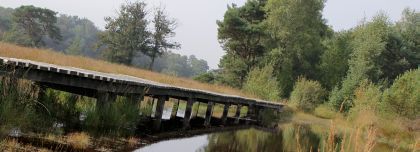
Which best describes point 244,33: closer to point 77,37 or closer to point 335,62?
point 335,62

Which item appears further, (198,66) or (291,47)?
(198,66)

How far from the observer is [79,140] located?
879 centimetres

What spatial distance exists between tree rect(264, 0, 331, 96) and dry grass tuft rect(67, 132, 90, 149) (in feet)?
124

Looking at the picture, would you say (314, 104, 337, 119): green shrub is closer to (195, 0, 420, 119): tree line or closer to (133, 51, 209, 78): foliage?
(195, 0, 420, 119): tree line

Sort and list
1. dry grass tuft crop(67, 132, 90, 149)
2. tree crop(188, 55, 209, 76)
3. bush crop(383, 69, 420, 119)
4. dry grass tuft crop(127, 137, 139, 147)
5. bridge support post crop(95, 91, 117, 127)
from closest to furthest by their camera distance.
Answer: dry grass tuft crop(67, 132, 90, 149) → dry grass tuft crop(127, 137, 139, 147) → bridge support post crop(95, 91, 117, 127) → bush crop(383, 69, 420, 119) → tree crop(188, 55, 209, 76)

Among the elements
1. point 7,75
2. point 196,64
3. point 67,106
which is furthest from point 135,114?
point 196,64

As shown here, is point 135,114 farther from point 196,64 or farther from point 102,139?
point 196,64

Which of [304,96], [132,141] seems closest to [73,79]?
[132,141]

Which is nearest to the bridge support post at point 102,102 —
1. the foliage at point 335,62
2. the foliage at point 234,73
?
the foliage at point 234,73

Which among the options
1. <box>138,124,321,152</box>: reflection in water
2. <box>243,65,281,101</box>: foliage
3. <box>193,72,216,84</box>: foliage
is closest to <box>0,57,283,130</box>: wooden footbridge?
<box>138,124,321,152</box>: reflection in water

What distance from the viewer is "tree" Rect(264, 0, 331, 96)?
46.1m

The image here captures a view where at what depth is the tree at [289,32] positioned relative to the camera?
46062 mm

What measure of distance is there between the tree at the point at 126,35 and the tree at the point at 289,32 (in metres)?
14.2

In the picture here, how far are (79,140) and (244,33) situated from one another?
3624 cm
